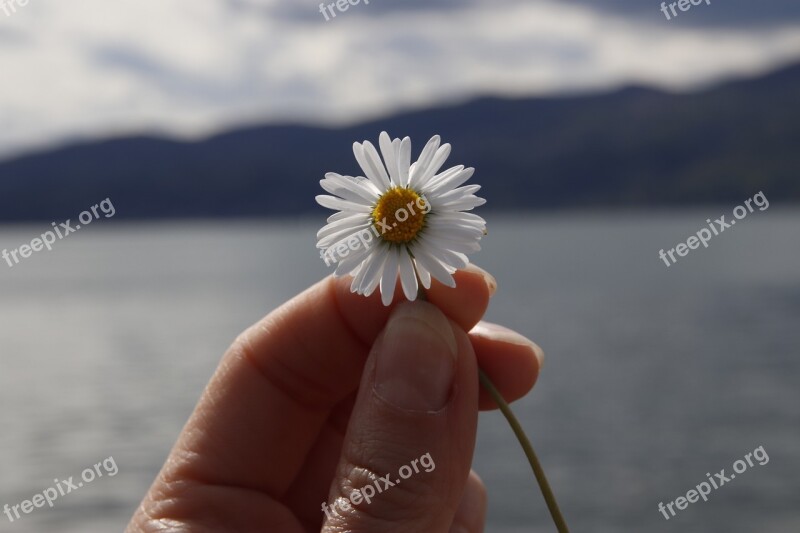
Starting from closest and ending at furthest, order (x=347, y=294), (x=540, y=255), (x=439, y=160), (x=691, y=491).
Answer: (x=439, y=160) < (x=347, y=294) < (x=691, y=491) < (x=540, y=255)

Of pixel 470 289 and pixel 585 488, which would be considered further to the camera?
pixel 585 488

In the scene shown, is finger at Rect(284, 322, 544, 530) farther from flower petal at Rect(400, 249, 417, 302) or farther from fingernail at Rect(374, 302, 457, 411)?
flower petal at Rect(400, 249, 417, 302)

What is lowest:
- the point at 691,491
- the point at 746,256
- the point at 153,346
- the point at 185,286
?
the point at 691,491

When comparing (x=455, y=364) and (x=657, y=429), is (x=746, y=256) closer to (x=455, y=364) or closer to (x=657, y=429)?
(x=657, y=429)

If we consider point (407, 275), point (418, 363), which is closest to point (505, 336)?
point (418, 363)

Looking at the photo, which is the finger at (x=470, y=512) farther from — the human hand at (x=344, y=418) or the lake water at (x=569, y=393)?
the lake water at (x=569, y=393)

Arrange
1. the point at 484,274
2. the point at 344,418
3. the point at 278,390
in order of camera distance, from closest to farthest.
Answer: the point at 484,274 → the point at 278,390 → the point at 344,418

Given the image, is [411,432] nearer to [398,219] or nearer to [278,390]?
[398,219]

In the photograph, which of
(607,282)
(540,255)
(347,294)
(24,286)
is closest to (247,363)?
(347,294)
